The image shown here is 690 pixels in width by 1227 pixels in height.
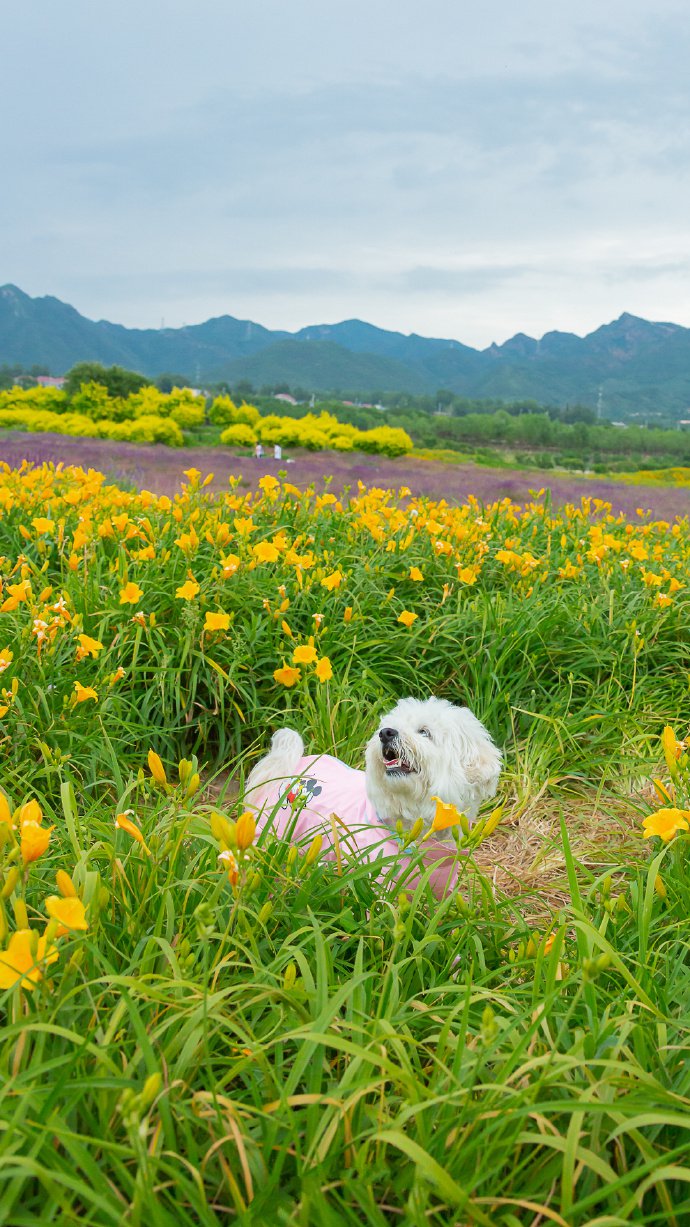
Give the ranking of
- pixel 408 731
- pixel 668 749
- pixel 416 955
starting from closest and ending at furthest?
1. pixel 416 955
2. pixel 668 749
3. pixel 408 731

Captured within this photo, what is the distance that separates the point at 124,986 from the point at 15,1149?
308 mm

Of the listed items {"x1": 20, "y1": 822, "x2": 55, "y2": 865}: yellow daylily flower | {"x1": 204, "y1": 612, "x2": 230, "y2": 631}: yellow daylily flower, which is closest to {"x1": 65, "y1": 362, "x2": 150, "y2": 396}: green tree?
{"x1": 204, "y1": 612, "x2": 230, "y2": 631}: yellow daylily flower

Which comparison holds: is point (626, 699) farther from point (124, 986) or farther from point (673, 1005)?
point (124, 986)

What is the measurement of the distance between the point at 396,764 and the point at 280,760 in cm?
46

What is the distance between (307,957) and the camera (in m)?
1.64

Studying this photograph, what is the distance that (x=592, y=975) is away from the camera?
3.92 ft

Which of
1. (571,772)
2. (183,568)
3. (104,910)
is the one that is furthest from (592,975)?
(183,568)

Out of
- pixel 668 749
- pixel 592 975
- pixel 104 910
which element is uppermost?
pixel 668 749

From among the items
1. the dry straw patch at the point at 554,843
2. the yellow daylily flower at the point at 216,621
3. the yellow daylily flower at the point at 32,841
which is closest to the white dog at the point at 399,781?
the dry straw patch at the point at 554,843

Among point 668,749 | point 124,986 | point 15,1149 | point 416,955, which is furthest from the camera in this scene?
point 668,749

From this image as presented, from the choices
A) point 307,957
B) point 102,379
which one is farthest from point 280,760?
point 102,379

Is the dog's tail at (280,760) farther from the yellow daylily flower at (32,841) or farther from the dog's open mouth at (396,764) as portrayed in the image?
the yellow daylily flower at (32,841)

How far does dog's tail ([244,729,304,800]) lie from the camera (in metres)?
2.44

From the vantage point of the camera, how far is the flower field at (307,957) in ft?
3.64
